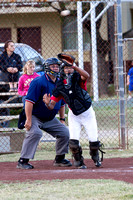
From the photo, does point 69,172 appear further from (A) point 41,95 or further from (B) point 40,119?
(A) point 41,95

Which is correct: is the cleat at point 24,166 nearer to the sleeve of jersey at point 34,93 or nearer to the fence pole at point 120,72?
the sleeve of jersey at point 34,93

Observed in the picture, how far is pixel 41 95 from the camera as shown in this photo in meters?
7.49

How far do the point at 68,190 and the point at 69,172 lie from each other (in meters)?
1.45

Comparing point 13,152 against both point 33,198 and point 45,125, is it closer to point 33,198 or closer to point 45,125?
point 45,125

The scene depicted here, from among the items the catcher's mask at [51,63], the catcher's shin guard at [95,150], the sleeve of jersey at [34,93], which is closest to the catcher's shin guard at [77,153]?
the catcher's shin guard at [95,150]

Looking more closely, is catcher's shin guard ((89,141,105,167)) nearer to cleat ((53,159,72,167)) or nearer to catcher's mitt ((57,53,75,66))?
cleat ((53,159,72,167))

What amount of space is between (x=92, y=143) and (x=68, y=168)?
0.59 m

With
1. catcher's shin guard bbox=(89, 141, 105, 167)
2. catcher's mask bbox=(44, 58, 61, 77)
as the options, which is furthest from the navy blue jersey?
catcher's shin guard bbox=(89, 141, 105, 167)

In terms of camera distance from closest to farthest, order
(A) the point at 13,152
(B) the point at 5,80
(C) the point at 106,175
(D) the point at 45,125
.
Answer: (C) the point at 106,175 < (D) the point at 45,125 < (A) the point at 13,152 < (B) the point at 5,80

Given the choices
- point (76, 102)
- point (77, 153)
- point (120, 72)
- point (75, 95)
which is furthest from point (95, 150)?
point (120, 72)

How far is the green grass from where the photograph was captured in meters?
4.98

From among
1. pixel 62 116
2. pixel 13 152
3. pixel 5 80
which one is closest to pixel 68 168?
pixel 62 116

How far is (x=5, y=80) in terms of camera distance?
1109cm

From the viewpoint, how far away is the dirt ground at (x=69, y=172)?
6.16 metres
